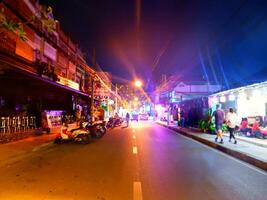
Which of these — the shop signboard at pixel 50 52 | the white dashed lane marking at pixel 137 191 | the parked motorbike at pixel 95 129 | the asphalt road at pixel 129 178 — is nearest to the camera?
the white dashed lane marking at pixel 137 191

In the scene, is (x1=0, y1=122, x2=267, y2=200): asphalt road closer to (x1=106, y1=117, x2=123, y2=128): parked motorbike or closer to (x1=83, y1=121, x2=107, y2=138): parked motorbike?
(x1=83, y1=121, x2=107, y2=138): parked motorbike

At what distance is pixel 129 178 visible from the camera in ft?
25.2

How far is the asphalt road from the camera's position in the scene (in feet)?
20.1

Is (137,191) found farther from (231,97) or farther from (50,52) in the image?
(50,52)

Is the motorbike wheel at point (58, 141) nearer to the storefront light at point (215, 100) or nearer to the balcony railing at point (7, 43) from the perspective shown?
the balcony railing at point (7, 43)

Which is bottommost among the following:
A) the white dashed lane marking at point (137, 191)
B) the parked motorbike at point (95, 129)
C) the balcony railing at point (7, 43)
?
the white dashed lane marking at point (137, 191)

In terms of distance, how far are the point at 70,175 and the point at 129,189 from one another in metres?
2.24

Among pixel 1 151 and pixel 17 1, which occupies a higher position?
pixel 17 1

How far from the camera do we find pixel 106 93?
49.0m

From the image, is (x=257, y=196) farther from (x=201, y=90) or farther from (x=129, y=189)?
(x=201, y=90)

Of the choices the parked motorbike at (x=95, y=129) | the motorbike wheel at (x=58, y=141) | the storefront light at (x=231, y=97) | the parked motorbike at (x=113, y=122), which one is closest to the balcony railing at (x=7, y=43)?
the motorbike wheel at (x=58, y=141)

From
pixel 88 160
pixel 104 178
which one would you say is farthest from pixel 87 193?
pixel 88 160

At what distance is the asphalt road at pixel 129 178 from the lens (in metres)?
6.12

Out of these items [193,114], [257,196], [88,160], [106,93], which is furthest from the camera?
[106,93]
